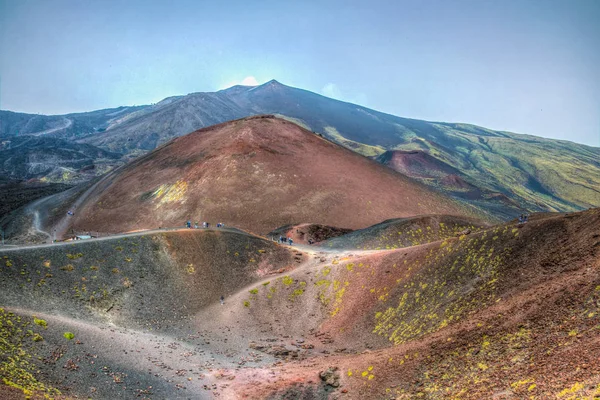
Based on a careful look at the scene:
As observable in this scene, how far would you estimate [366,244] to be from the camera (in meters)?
69.2

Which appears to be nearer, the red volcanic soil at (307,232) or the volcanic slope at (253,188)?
the red volcanic soil at (307,232)

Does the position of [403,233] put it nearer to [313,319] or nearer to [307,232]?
[307,232]

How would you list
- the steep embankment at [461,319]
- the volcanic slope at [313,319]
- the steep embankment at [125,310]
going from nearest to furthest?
1. the steep embankment at [461,319]
2. the volcanic slope at [313,319]
3. the steep embankment at [125,310]

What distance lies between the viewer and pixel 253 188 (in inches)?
4161

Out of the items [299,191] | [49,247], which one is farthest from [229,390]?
[299,191]

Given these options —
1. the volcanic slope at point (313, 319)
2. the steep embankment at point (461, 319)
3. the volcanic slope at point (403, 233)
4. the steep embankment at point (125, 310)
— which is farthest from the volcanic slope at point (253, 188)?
the steep embankment at point (461, 319)

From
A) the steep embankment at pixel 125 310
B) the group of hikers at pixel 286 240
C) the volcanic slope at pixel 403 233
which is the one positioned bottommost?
the steep embankment at pixel 125 310

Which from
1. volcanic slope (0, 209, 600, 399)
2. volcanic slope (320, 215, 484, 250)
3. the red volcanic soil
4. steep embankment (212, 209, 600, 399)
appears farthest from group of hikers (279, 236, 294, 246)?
steep embankment (212, 209, 600, 399)

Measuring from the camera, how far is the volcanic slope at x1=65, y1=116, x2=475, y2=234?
95.1m

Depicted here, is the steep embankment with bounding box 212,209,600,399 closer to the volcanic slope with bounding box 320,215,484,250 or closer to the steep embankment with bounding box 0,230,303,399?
the steep embankment with bounding box 0,230,303,399

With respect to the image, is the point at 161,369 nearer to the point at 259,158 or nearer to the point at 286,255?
the point at 286,255

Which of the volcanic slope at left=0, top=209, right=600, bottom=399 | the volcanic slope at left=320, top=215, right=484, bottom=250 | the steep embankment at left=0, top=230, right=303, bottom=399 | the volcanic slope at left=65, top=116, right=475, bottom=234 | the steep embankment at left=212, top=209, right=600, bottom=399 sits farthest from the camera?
the volcanic slope at left=65, top=116, right=475, bottom=234

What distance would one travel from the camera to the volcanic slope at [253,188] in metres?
95.1

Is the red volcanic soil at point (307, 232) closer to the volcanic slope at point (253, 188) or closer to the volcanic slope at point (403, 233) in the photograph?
the volcanic slope at point (403, 233)
